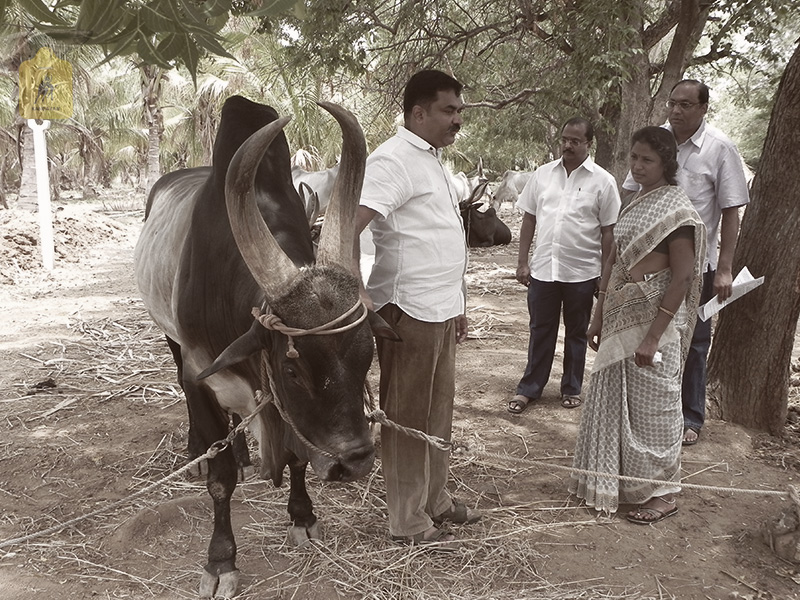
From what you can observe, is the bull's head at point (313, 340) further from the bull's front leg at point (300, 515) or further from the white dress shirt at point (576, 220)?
the white dress shirt at point (576, 220)

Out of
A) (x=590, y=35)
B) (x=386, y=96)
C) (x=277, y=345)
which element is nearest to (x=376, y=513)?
(x=277, y=345)

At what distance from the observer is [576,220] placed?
180 inches

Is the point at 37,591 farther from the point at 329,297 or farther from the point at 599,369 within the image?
the point at 599,369

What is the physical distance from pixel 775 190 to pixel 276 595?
11.6 feet

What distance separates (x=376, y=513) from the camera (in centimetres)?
342

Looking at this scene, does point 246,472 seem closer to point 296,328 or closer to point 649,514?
point 296,328

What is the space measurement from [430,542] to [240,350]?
4.58ft

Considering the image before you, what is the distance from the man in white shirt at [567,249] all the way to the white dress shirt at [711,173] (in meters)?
0.61

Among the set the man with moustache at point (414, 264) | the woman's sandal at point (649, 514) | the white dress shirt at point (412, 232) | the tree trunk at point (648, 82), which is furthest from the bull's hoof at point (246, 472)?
the tree trunk at point (648, 82)

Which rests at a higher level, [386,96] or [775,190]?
[386,96]

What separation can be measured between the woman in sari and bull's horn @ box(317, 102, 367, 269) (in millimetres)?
1489

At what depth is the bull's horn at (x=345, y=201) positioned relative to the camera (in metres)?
2.37

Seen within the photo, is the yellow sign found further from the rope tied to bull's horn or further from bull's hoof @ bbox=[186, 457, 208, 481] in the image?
the rope tied to bull's horn

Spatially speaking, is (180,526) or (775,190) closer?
(180,526)
